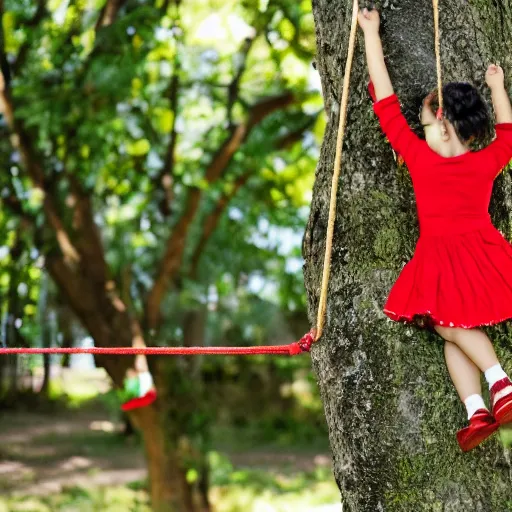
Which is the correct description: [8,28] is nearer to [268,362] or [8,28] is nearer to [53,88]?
[53,88]

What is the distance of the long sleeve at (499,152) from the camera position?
→ 1830 millimetres

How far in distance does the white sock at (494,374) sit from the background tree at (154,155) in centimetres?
354

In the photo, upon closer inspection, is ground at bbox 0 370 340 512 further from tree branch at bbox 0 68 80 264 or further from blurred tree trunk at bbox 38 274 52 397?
tree branch at bbox 0 68 80 264

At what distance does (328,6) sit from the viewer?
2070 mm

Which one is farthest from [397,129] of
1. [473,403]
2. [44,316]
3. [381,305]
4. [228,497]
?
[44,316]

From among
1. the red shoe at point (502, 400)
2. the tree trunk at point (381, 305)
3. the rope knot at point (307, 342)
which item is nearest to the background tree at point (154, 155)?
the tree trunk at point (381, 305)

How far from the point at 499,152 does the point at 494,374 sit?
52cm

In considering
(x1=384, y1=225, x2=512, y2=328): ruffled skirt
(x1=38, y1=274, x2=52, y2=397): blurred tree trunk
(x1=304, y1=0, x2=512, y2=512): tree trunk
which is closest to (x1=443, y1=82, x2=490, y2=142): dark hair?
(x1=304, y1=0, x2=512, y2=512): tree trunk

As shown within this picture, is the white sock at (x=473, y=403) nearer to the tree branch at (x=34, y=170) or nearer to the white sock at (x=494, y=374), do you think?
→ the white sock at (x=494, y=374)

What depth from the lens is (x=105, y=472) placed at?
31.6 ft

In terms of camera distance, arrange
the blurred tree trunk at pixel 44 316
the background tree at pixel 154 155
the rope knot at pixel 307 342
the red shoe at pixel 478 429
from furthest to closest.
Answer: the blurred tree trunk at pixel 44 316 → the background tree at pixel 154 155 → the rope knot at pixel 307 342 → the red shoe at pixel 478 429

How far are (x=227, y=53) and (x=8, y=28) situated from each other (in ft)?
6.07

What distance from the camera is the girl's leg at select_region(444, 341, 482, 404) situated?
177 centimetres

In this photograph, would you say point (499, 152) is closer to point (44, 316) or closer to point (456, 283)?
point (456, 283)
